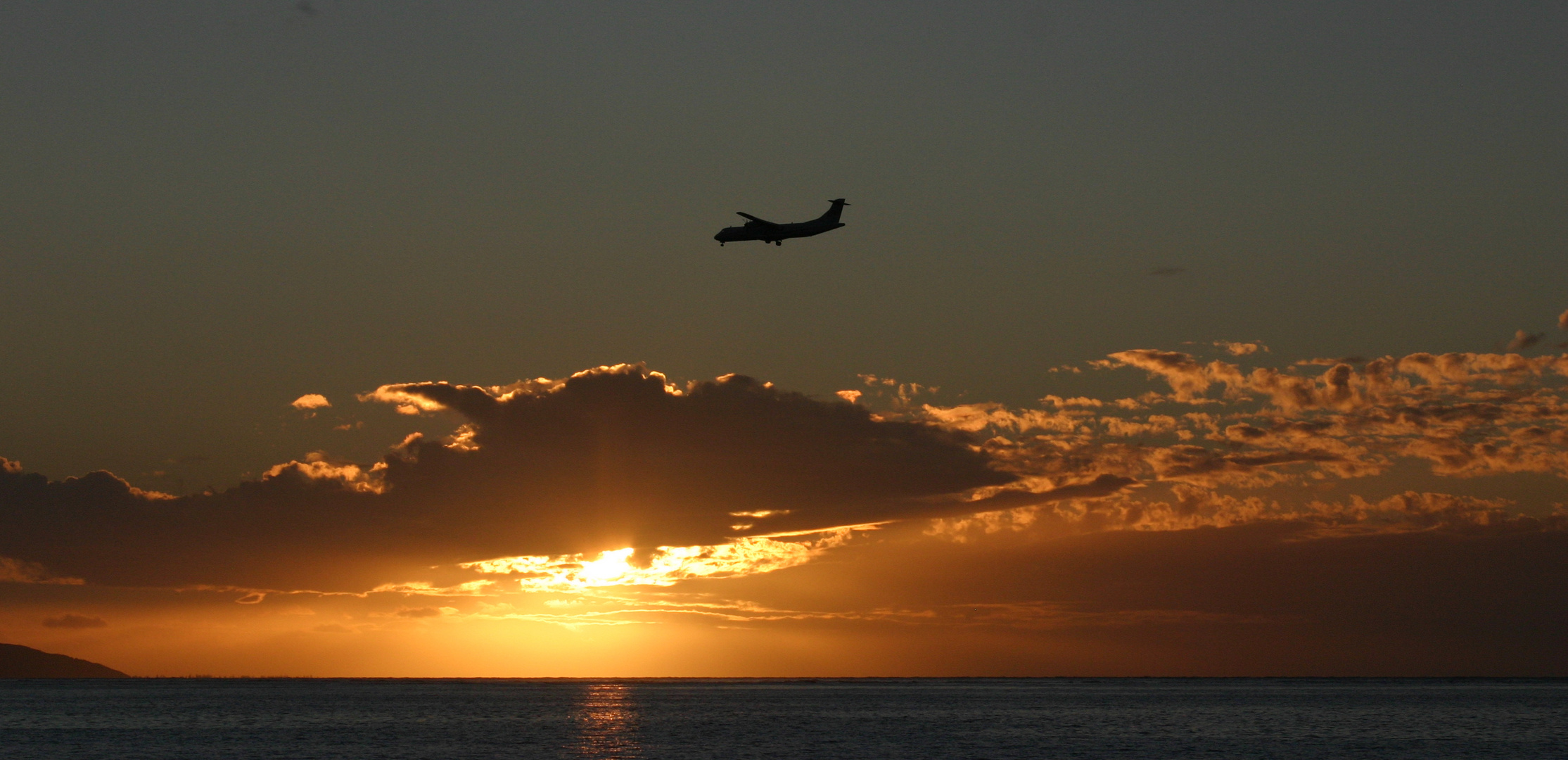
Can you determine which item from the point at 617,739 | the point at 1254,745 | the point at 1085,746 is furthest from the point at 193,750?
the point at 1254,745

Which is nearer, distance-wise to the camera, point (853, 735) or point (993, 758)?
point (993, 758)

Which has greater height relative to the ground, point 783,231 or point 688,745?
point 783,231

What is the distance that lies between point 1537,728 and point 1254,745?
68.0 metres

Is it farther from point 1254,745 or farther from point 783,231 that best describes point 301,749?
point 1254,745

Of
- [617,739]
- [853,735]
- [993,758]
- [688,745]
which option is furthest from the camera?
[853,735]

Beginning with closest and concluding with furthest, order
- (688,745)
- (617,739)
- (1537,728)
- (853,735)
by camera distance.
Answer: (688,745), (617,739), (853,735), (1537,728)

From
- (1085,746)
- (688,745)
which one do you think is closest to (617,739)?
(688,745)

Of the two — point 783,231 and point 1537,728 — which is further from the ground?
point 783,231

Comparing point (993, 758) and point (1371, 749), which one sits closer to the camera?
point (993, 758)

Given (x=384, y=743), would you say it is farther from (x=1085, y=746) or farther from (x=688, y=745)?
(x=1085, y=746)

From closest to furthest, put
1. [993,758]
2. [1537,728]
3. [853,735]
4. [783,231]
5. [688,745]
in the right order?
[993,758] < [783,231] < [688,745] < [853,735] < [1537,728]

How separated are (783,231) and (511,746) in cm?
6946

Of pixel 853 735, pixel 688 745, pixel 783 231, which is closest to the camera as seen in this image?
pixel 783 231

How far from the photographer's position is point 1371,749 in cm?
15538
